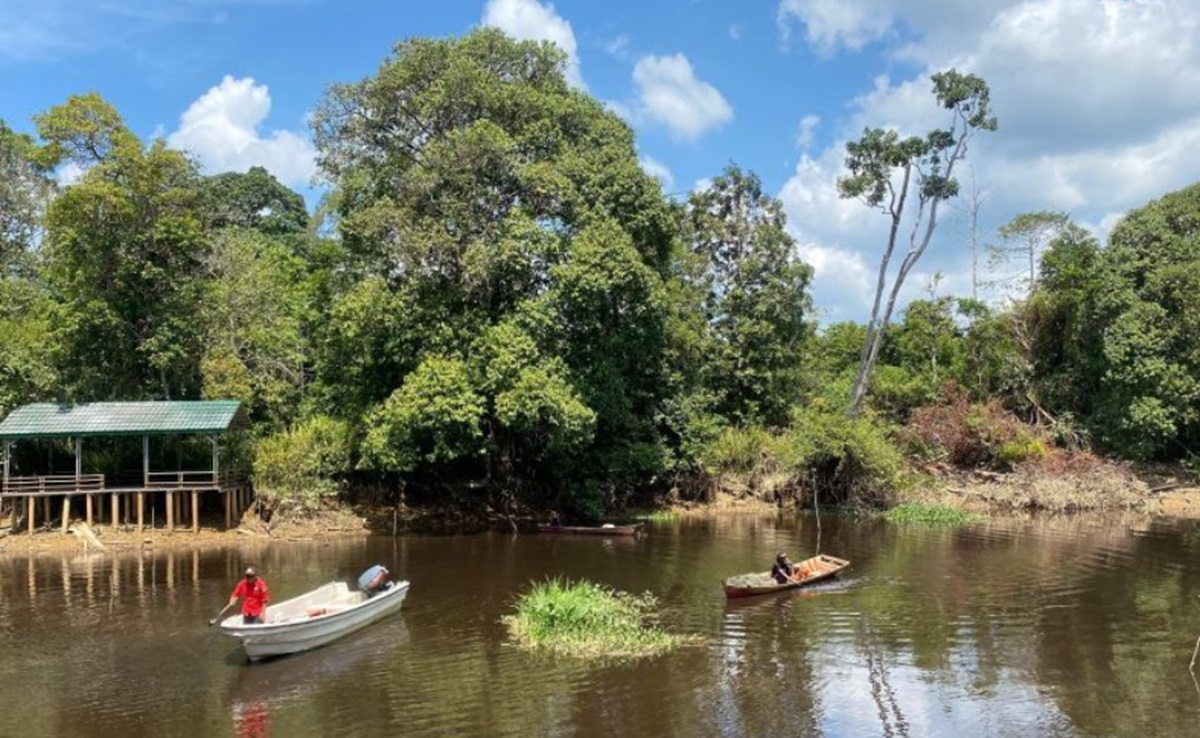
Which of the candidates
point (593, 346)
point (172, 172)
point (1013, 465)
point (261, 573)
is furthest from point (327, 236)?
point (1013, 465)

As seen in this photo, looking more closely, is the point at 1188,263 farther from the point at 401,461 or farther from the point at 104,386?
the point at 104,386

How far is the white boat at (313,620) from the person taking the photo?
18.3 metres

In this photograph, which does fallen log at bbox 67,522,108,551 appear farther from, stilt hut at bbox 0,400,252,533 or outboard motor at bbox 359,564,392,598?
outboard motor at bbox 359,564,392,598

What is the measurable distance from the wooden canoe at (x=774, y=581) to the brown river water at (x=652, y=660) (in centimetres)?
40

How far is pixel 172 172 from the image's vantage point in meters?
36.5

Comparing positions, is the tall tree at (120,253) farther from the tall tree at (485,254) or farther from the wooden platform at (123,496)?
the tall tree at (485,254)

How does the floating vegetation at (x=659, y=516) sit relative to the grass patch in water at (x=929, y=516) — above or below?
above

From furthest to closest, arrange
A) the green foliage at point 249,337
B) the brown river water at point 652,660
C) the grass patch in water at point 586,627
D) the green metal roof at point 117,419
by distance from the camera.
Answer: the green foliage at point 249,337 → the green metal roof at point 117,419 → the grass patch in water at point 586,627 → the brown river water at point 652,660

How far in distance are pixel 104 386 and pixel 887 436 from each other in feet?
127

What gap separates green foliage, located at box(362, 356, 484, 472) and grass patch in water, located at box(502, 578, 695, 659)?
11475 millimetres

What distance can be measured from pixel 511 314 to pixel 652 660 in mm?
18744

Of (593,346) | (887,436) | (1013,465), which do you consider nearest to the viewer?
(593,346)

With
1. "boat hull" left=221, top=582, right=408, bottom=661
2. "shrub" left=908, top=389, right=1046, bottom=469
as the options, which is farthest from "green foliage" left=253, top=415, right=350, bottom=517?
"shrub" left=908, top=389, right=1046, bottom=469

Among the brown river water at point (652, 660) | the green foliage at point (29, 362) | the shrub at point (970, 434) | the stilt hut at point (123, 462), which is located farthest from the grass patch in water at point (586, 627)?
the shrub at point (970, 434)
